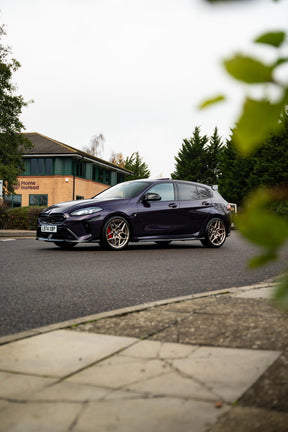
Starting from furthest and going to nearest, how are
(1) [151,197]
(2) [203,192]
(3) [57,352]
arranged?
(2) [203,192] → (1) [151,197] → (3) [57,352]

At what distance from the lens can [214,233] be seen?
1228 centimetres

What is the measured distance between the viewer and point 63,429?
218 centimetres

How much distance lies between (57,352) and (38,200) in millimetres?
41484

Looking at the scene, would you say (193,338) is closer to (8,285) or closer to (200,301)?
(200,301)

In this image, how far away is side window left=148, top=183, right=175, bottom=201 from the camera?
1177cm

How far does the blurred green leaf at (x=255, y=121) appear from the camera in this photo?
2.52ft

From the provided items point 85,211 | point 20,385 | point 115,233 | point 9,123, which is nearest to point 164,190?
point 115,233

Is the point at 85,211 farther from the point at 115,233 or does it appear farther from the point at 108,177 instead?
the point at 108,177

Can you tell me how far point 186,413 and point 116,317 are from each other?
208 centimetres

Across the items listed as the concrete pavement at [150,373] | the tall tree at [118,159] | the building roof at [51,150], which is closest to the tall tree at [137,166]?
the tall tree at [118,159]

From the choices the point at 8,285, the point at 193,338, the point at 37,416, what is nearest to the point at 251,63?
the point at 37,416

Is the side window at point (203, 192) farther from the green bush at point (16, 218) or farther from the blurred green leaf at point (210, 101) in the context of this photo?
the blurred green leaf at point (210, 101)

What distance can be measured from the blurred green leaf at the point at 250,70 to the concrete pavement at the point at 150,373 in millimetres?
1170

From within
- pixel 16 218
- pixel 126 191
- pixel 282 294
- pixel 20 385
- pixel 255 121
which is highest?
pixel 126 191
